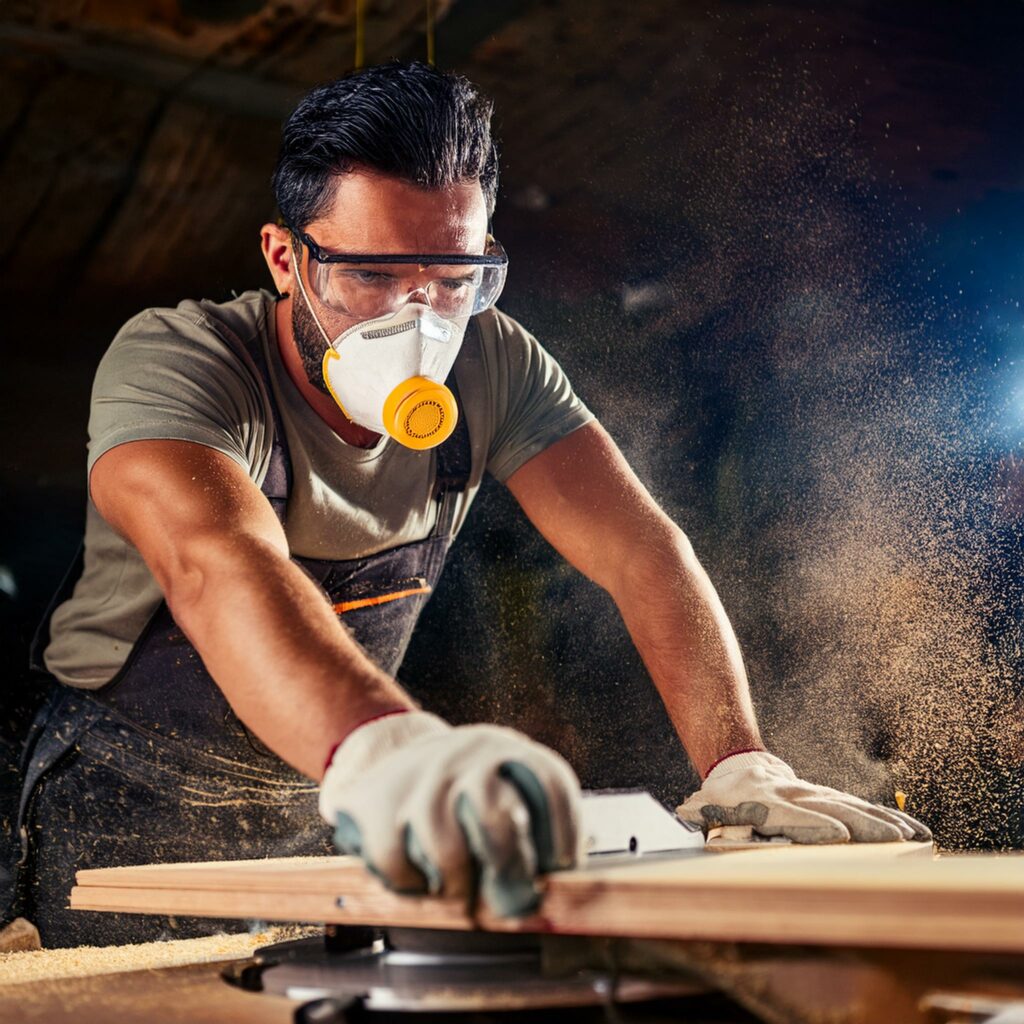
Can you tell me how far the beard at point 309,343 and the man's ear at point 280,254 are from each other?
48 mm

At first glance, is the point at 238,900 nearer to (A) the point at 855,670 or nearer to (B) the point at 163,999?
(B) the point at 163,999

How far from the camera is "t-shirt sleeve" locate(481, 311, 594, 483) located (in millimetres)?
2160

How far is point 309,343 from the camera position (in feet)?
6.29

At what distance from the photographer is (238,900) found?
105 cm

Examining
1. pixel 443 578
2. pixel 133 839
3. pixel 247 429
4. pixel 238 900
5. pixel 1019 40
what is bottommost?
pixel 133 839

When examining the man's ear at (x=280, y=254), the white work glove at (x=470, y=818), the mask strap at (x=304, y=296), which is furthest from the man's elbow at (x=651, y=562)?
the white work glove at (x=470, y=818)

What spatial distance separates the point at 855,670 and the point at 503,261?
1142mm

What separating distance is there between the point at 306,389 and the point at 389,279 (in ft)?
1.06

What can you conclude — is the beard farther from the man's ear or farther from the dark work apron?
the dark work apron

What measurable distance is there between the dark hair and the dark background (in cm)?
66

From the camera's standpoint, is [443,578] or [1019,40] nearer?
[1019,40]

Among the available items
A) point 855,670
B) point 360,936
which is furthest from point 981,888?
point 855,670

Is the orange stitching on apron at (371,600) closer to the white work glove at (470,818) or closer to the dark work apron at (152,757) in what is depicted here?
the dark work apron at (152,757)

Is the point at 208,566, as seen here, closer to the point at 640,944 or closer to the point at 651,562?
the point at 640,944
